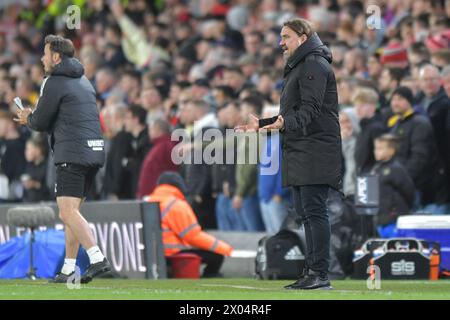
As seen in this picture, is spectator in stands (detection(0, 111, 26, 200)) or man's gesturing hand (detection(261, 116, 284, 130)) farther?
spectator in stands (detection(0, 111, 26, 200))

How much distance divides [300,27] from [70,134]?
262 cm

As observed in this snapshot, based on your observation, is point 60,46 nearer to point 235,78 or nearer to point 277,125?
point 277,125

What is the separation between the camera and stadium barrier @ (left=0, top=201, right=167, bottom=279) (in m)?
15.6

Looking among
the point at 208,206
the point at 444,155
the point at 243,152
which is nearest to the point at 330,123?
the point at 444,155

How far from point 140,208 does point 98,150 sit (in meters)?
2.22

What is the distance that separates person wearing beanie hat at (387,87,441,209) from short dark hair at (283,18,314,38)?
4889mm

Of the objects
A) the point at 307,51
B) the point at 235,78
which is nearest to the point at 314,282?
the point at 307,51

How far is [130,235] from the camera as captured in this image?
15.8 meters

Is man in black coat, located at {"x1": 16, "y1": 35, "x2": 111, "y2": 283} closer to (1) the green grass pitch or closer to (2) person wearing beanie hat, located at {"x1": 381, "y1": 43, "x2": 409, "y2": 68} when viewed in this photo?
(1) the green grass pitch

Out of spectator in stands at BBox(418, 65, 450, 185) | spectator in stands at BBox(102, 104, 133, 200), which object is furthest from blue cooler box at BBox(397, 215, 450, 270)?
spectator in stands at BBox(102, 104, 133, 200)

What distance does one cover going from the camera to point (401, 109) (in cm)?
1683

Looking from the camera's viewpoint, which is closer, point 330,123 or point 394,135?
point 330,123
